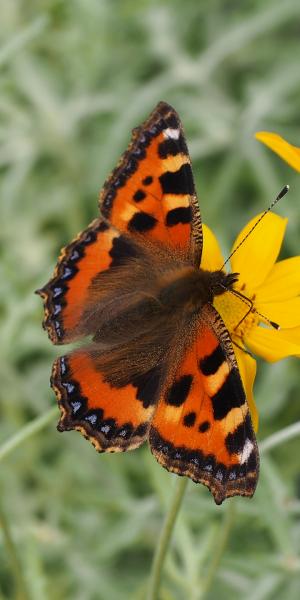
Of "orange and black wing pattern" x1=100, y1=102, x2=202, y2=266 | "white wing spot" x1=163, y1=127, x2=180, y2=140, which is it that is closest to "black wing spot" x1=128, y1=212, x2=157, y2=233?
"orange and black wing pattern" x1=100, y1=102, x2=202, y2=266

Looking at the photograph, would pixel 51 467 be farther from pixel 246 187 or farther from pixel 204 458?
pixel 204 458

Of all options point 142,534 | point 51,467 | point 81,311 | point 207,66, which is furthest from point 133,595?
point 207,66

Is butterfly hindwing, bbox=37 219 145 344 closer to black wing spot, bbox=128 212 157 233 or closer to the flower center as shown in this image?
black wing spot, bbox=128 212 157 233

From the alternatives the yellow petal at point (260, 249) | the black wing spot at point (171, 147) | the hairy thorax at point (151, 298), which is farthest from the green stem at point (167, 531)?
the black wing spot at point (171, 147)

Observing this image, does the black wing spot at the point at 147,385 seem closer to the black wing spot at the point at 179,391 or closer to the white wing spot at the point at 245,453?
the black wing spot at the point at 179,391

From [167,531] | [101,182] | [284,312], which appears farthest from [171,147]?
[101,182]

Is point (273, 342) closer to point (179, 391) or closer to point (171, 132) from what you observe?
point (179, 391)
